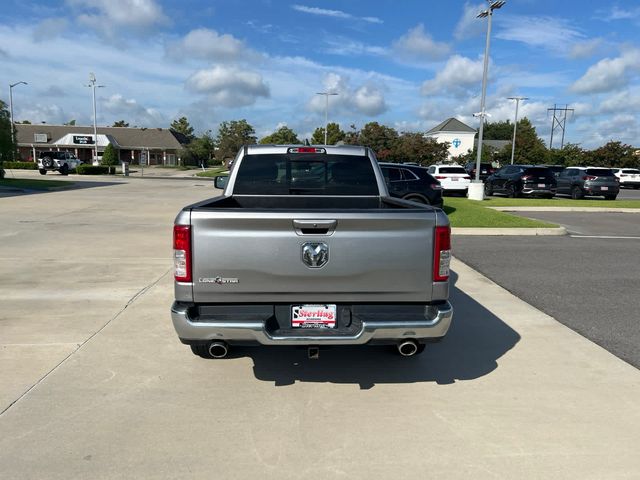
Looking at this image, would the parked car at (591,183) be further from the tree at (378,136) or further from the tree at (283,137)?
the tree at (283,137)

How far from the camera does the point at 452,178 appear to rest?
24219 millimetres

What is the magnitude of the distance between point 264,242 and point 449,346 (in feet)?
8.59

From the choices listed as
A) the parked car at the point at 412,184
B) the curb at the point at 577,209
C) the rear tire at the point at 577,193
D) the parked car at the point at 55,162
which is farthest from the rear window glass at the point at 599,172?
the parked car at the point at 55,162

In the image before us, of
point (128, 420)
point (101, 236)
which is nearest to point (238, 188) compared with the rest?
point (128, 420)

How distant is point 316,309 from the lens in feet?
12.1

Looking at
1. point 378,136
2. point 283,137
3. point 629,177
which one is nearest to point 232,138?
point 283,137

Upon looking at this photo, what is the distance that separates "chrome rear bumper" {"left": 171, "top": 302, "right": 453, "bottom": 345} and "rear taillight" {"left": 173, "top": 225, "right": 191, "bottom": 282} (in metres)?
0.26

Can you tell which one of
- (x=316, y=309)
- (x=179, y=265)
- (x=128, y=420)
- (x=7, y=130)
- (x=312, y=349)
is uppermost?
(x=7, y=130)

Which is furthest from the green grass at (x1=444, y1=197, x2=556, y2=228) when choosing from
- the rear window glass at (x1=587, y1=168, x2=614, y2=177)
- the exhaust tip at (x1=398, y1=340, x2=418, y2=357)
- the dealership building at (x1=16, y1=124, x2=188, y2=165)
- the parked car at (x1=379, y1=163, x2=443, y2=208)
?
the dealership building at (x1=16, y1=124, x2=188, y2=165)

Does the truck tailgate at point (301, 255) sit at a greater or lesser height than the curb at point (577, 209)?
greater

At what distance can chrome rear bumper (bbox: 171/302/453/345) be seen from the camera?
11.7ft

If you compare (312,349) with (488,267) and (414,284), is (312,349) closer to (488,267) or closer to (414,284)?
(414,284)

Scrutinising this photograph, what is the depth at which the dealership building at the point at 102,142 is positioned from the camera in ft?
232

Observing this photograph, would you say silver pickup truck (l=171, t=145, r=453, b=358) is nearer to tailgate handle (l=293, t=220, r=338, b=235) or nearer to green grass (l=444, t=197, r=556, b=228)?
tailgate handle (l=293, t=220, r=338, b=235)
